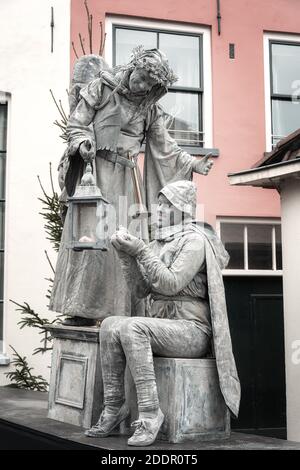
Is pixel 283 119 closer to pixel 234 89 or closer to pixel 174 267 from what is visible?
pixel 234 89

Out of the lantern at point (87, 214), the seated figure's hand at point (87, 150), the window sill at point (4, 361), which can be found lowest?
the window sill at point (4, 361)

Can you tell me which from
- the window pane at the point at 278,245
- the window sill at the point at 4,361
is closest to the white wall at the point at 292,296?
the window pane at the point at 278,245

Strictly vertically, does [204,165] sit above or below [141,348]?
above

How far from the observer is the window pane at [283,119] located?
993 centimetres

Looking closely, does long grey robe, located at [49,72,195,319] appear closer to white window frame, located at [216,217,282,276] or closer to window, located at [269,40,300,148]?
white window frame, located at [216,217,282,276]

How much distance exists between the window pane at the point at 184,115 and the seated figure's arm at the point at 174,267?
227 inches

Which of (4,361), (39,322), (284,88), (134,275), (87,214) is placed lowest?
(4,361)

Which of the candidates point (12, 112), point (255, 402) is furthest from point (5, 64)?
point (255, 402)

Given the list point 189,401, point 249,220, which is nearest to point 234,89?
point 249,220

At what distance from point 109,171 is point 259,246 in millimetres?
5578

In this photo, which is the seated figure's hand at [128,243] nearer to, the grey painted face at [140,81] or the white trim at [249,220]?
the grey painted face at [140,81]

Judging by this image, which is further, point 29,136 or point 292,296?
point 29,136

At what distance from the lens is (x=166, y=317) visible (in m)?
4.00
